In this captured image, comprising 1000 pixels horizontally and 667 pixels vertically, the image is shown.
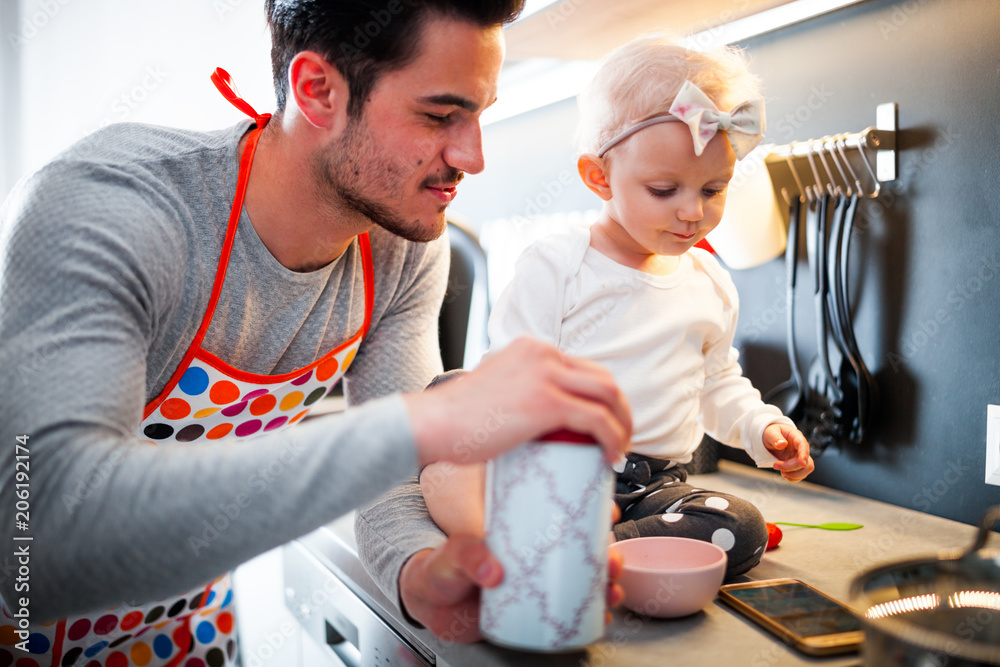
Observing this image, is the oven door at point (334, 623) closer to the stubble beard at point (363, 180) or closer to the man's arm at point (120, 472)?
the man's arm at point (120, 472)

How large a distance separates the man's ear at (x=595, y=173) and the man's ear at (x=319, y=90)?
0.37 meters

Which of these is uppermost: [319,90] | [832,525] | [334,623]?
[319,90]

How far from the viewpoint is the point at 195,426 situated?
3.34 feet

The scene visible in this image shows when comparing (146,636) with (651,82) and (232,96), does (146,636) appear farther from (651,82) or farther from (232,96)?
(651,82)

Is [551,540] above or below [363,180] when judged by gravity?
below

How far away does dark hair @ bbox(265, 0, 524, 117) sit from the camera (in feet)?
2.85

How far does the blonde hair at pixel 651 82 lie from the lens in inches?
39.9

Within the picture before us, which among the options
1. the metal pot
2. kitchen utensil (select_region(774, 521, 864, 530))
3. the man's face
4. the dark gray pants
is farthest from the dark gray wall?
the man's face

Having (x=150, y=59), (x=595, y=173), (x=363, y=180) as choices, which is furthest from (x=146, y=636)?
(x=150, y=59)

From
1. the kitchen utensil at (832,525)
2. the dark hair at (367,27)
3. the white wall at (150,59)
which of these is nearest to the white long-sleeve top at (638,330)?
the kitchen utensil at (832,525)

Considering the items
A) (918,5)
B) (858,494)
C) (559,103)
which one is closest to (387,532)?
(858,494)

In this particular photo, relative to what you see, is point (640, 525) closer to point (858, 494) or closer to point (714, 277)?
point (714, 277)

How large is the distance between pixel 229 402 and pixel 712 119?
29.8 inches

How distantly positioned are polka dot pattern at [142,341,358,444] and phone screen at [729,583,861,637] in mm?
638
